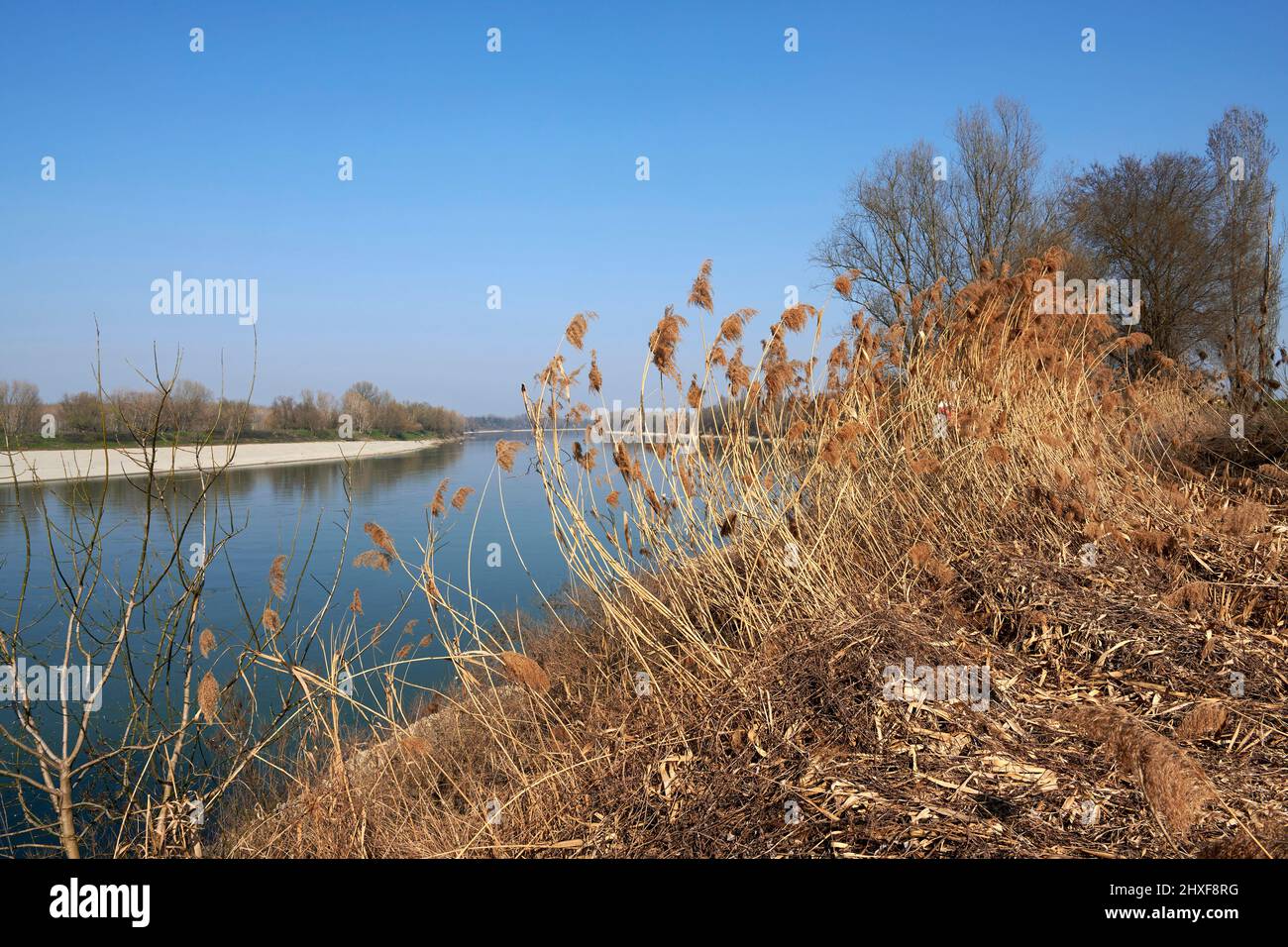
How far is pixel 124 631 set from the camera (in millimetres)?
2805

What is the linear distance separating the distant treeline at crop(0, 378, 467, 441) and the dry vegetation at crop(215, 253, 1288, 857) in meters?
1.21

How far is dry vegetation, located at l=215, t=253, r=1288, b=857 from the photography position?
8.20ft

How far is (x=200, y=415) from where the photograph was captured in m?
5.12

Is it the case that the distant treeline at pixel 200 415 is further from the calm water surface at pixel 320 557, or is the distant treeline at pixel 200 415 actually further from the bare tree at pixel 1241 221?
the bare tree at pixel 1241 221

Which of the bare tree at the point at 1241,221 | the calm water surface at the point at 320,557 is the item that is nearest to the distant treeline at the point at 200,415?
the calm water surface at the point at 320,557

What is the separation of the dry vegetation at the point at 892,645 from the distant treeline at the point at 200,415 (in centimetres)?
121

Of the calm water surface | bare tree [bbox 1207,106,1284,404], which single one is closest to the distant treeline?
the calm water surface

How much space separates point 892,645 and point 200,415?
14.5 ft

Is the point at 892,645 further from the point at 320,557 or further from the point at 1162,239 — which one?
the point at 1162,239

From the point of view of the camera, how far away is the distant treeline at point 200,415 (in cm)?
357

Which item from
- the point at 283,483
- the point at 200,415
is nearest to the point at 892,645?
the point at 200,415
